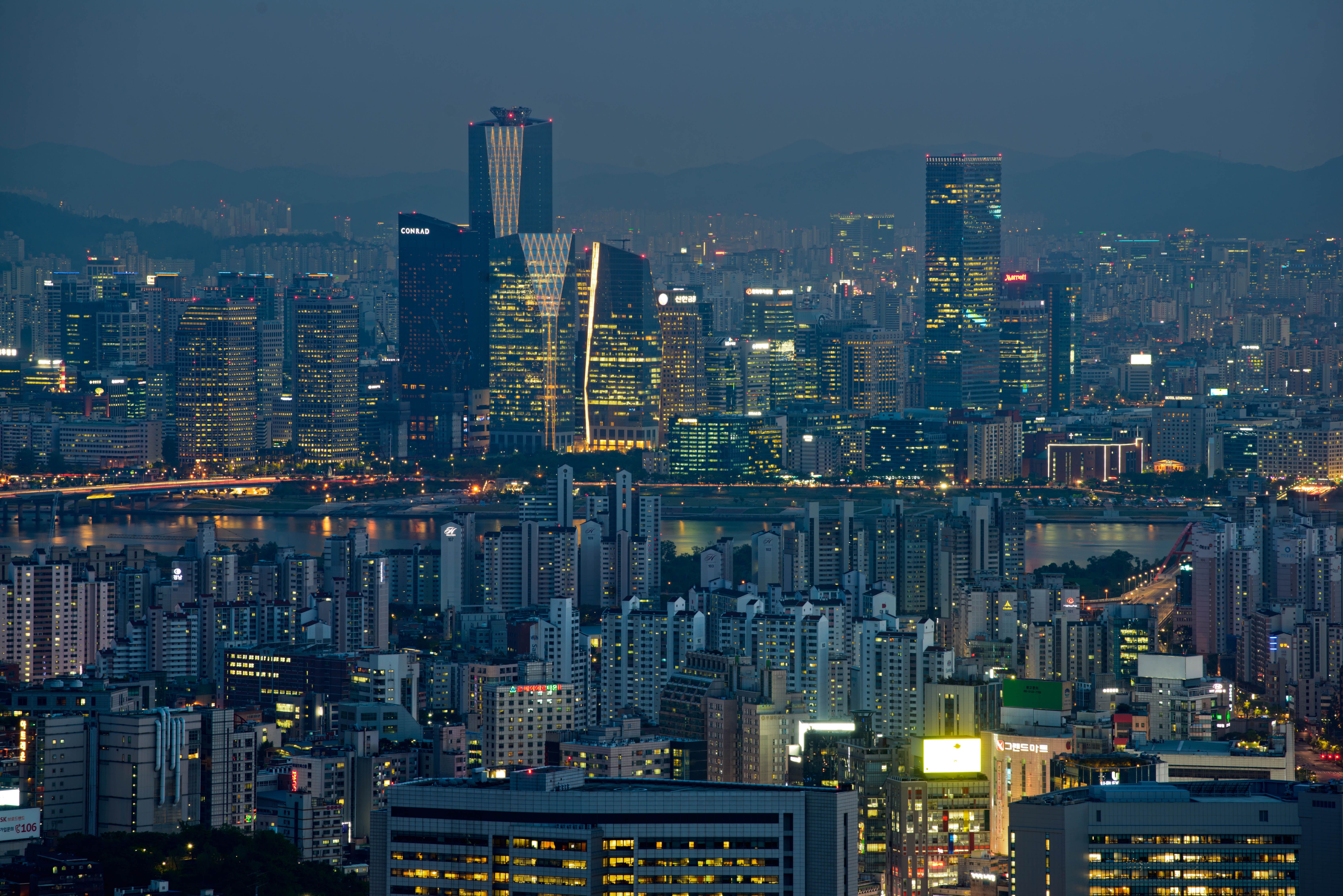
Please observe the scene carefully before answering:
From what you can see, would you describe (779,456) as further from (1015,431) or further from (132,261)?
(132,261)

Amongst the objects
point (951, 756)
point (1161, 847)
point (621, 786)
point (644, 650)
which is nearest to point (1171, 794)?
point (1161, 847)

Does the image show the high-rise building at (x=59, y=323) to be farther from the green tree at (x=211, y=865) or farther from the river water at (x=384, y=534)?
the green tree at (x=211, y=865)

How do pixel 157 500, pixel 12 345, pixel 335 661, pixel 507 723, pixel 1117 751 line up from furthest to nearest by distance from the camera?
pixel 12 345, pixel 157 500, pixel 335 661, pixel 507 723, pixel 1117 751

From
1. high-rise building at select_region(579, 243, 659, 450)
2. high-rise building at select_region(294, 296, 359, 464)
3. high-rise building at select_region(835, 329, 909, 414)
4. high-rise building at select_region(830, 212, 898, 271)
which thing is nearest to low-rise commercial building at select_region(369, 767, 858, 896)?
high-rise building at select_region(294, 296, 359, 464)

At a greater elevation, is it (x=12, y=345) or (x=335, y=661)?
(x=12, y=345)

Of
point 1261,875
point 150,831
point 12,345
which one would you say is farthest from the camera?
point 12,345

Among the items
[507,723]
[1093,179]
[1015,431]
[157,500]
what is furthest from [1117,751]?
[1093,179]

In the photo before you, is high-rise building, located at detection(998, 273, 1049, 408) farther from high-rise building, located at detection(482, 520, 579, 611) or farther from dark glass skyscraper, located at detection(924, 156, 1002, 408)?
high-rise building, located at detection(482, 520, 579, 611)

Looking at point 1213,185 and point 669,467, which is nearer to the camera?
point 669,467
